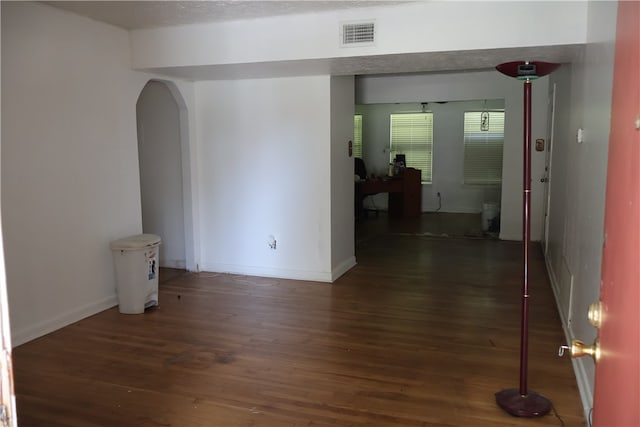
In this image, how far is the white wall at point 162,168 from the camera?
5750mm

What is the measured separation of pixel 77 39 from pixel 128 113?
2.53 ft

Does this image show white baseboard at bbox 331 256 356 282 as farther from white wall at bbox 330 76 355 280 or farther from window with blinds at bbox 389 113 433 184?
window with blinds at bbox 389 113 433 184

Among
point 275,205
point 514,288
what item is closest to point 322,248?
point 275,205

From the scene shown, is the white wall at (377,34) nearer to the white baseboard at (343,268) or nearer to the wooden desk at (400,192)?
the white baseboard at (343,268)

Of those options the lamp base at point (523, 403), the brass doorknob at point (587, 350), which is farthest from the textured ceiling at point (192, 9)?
the brass doorknob at point (587, 350)

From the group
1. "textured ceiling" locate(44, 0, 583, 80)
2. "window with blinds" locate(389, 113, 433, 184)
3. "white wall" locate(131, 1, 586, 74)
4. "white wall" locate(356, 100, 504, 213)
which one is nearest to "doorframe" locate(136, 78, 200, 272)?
"textured ceiling" locate(44, 0, 583, 80)

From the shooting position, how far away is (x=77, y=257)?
4.22 meters

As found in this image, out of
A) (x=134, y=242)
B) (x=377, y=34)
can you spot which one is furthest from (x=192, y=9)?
(x=134, y=242)

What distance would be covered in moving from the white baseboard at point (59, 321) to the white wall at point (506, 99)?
16.5 feet

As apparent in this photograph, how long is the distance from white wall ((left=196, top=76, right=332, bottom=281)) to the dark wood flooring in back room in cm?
32

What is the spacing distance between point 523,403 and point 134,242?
3173mm

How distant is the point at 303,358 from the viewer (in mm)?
3512

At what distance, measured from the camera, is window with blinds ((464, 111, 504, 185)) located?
1000 centimetres

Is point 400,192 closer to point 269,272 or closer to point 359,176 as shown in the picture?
point 359,176
